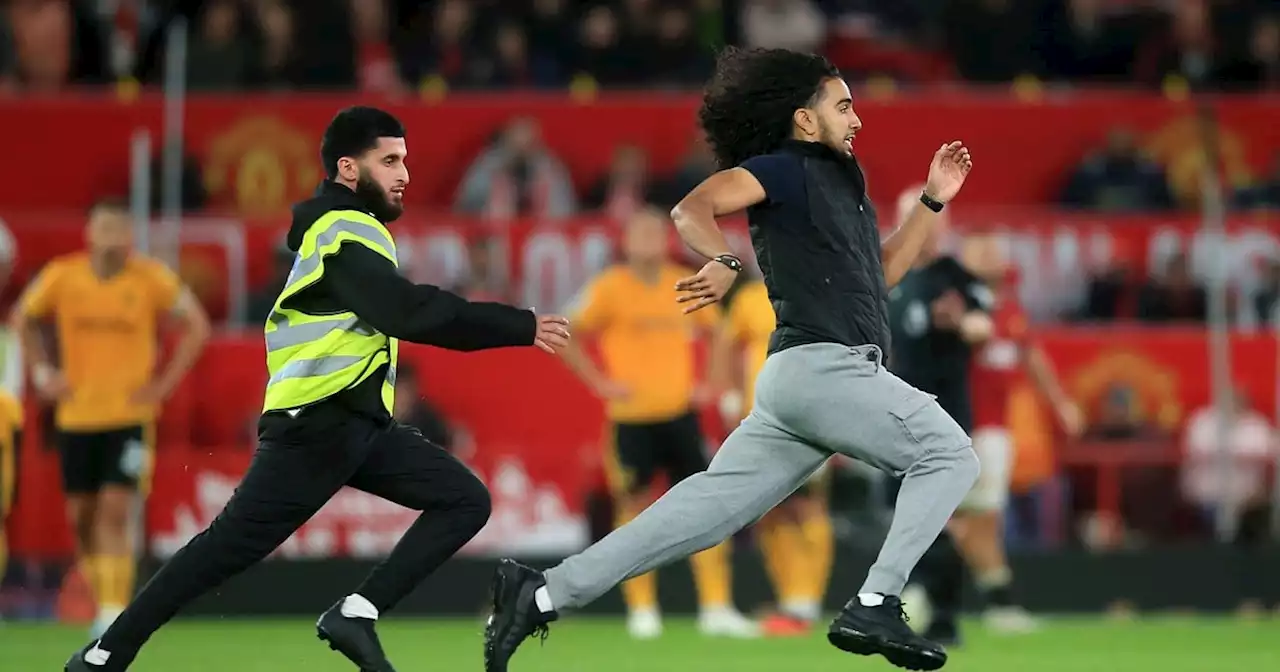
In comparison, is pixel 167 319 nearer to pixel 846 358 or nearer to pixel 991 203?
pixel 846 358

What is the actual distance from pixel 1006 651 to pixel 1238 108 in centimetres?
877

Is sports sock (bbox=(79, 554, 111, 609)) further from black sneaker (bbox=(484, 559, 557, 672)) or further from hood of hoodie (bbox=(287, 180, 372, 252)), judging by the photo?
black sneaker (bbox=(484, 559, 557, 672))

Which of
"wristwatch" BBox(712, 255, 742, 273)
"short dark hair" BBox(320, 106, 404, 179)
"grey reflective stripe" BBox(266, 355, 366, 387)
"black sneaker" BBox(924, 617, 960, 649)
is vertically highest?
"short dark hair" BBox(320, 106, 404, 179)

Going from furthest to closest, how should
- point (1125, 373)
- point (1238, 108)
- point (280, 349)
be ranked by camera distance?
point (1238, 108) → point (1125, 373) → point (280, 349)

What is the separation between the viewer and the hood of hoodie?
727cm

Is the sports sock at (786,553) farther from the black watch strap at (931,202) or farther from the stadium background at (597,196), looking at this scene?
the black watch strap at (931,202)

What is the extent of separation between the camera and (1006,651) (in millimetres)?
10906

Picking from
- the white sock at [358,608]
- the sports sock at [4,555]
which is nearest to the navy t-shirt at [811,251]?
the white sock at [358,608]

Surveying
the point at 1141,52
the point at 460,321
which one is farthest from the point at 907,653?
the point at 1141,52

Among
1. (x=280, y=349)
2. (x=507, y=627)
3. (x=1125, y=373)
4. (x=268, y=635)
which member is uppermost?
(x=280, y=349)

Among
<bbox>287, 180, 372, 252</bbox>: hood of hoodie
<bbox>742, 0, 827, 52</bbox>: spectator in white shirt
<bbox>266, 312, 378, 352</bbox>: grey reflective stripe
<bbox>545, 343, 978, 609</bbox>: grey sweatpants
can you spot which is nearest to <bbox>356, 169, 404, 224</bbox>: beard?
<bbox>287, 180, 372, 252</bbox>: hood of hoodie

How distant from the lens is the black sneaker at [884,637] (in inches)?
263

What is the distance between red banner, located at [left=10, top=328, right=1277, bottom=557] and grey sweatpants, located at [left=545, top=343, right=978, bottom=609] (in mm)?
7454

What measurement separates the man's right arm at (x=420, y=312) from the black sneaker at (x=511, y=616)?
80 centimetres
